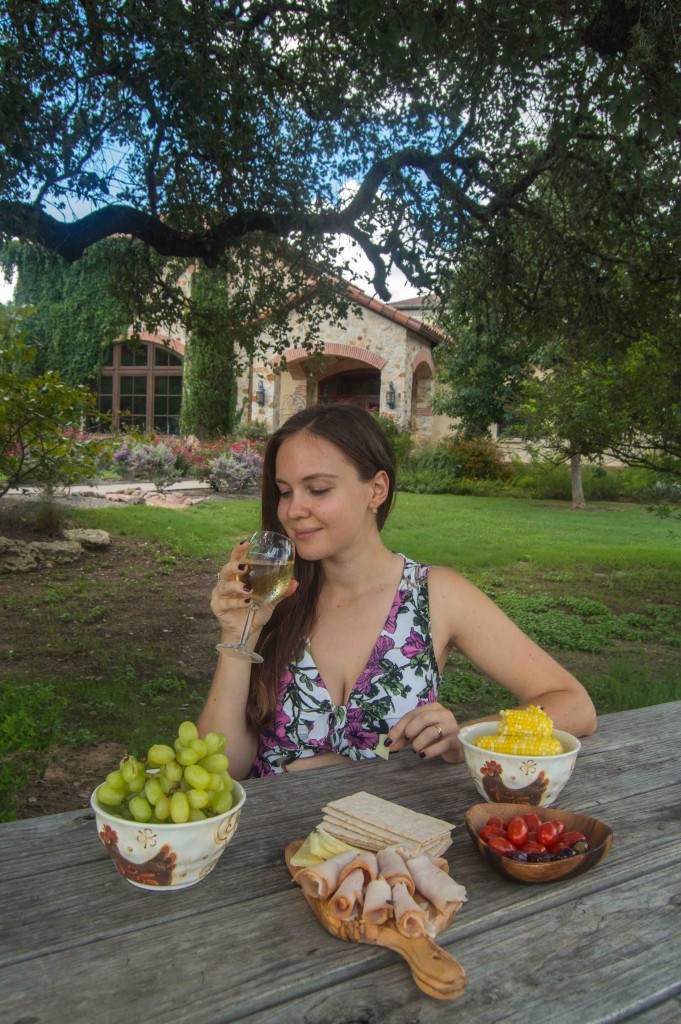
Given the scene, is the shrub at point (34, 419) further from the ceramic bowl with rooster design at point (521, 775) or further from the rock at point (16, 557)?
the ceramic bowl with rooster design at point (521, 775)

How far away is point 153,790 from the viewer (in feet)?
3.44

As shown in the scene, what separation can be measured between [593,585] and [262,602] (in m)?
7.83

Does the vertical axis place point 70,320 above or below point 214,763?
above

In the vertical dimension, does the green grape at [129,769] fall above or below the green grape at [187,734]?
below

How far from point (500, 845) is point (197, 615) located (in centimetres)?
595

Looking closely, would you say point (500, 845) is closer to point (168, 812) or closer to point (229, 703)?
point (168, 812)

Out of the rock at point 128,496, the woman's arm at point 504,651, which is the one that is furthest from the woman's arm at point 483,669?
the rock at point 128,496

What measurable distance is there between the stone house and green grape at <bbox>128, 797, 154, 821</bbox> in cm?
1521

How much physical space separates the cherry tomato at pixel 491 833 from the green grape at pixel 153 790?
486mm

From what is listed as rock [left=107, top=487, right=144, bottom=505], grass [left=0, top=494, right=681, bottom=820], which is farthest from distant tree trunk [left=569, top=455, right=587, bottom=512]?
rock [left=107, top=487, right=144, bottom=505]

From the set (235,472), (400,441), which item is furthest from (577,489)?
(235,472)

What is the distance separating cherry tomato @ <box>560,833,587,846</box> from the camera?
1168 millimetres

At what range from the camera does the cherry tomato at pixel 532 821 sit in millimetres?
1216

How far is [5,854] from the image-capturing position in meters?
1.21
